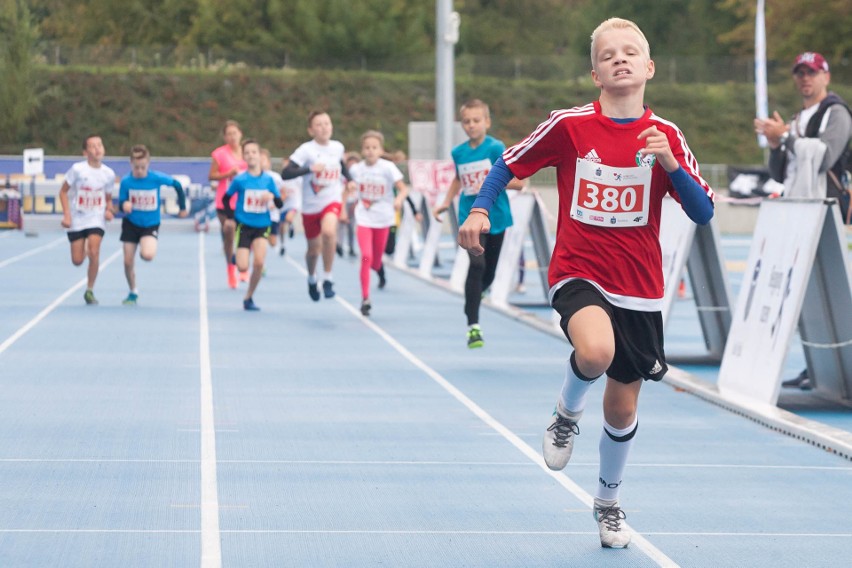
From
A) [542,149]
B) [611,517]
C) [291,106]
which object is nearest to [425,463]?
[611,517]

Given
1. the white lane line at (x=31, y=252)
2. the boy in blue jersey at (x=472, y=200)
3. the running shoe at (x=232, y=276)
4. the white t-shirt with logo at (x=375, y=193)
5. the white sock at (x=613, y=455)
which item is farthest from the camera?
the white lane line at (x=31, y=252)

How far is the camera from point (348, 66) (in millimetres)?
76000

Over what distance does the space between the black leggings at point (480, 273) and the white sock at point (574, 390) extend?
262 inches

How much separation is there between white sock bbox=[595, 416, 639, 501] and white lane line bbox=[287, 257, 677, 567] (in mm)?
283

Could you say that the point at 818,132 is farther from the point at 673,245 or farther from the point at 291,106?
the point at 291,106

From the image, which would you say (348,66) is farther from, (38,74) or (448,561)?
(448,561)

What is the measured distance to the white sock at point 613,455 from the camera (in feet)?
21.1

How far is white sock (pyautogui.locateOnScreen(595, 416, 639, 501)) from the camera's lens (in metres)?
6.42

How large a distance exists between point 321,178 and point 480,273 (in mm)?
4820

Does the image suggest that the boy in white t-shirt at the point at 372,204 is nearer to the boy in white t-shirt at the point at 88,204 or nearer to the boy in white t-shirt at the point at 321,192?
the boy in white t-shirt at the point at 321,192

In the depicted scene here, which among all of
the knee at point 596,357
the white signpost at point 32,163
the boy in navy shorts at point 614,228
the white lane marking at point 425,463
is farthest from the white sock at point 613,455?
the white signpost at point 32,163

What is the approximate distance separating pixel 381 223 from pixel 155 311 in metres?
2.58

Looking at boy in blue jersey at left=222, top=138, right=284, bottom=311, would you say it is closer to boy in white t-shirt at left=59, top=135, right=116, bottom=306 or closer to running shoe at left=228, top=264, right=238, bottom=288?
boy in white t-shirt at left=59, top=135, right=116, bottom=306

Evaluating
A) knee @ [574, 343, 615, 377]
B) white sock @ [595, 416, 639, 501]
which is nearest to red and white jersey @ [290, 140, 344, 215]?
white sock @ [595, 416, 639, 501]
